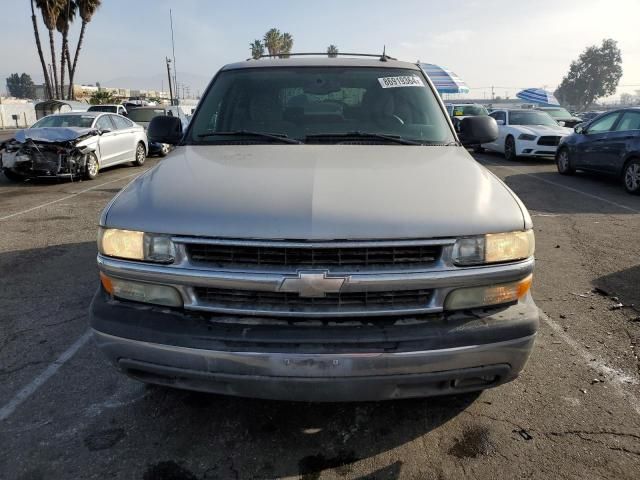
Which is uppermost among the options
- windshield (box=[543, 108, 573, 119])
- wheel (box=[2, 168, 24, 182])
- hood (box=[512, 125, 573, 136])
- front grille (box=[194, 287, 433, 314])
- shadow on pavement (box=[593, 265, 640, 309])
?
windshield (box=[543, 108, 573, 119])

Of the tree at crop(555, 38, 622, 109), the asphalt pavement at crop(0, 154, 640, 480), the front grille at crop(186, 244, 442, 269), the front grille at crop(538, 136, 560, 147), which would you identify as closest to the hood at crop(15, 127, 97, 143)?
the asphalt pavement at crop(0, 154, 640, 480)

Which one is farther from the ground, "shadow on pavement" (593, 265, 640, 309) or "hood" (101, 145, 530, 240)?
"hood" (101, 145, 530, 240)

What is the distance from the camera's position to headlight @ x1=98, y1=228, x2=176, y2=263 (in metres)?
2.20

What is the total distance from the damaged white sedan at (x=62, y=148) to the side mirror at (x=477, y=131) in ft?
31.7

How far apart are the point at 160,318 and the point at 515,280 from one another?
1.65m

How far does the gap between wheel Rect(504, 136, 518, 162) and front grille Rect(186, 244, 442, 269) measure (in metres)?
14.0

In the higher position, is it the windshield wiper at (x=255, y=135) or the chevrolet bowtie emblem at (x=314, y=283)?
the windshield wiper at (x=255, y=135)

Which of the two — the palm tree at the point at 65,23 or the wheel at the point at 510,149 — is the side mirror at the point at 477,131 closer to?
the wheel at the point at 510,149

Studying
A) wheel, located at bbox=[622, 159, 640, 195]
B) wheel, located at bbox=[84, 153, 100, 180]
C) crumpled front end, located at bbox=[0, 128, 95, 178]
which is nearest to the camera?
wheel, located at bbox=[622, 159, 640, 195]

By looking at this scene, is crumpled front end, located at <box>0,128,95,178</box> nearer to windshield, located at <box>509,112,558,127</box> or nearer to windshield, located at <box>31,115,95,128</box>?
windshield, located at <box>31,115,95,128</box>

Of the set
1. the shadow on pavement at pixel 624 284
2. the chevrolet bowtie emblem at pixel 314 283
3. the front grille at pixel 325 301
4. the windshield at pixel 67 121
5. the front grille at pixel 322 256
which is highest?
the windshield at pixel 67 121

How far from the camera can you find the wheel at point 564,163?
11.7 metres

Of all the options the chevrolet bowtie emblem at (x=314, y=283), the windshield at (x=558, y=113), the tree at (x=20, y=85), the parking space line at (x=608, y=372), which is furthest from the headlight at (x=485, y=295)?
the tree at (x=20, y=85)

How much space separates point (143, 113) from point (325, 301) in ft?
58.1
